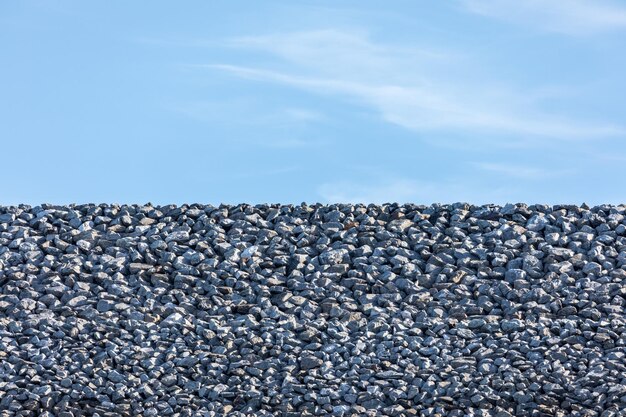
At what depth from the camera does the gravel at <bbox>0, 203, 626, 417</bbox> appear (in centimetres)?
725

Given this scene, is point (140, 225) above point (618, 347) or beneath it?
above

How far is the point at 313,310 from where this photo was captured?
25.8ft

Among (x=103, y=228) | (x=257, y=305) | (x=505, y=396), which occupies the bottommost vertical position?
(x=505, y=396)

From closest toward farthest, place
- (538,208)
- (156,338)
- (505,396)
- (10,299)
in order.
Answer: (505,396), (156,338), (10,299), (538,208)

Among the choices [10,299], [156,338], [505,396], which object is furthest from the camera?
[10,299]

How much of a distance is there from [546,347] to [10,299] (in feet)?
14.2

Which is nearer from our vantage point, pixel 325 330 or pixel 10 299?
pixel 325 330

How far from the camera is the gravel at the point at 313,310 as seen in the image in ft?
23.8

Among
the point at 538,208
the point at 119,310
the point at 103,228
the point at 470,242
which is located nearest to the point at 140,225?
the point at 103,228

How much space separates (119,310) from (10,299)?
38.5 inches

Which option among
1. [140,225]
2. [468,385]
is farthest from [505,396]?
[140,225]

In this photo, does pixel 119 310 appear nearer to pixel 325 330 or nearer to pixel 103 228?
pixel 103 228

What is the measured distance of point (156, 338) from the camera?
25.3 ft

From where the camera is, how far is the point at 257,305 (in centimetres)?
795
